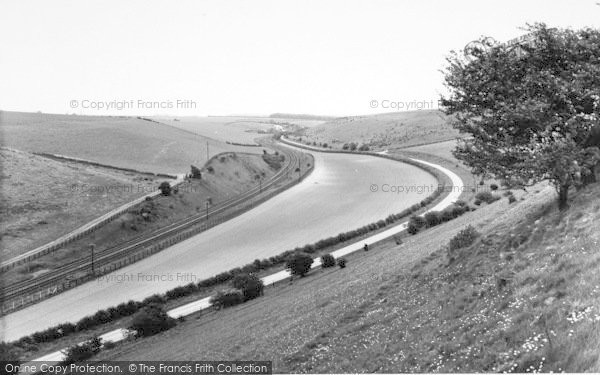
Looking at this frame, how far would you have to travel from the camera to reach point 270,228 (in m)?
77.8

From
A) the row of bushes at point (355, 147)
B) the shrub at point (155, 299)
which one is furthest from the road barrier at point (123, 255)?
the row of bushes at point (355, 147)

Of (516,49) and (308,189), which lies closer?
(516,49)

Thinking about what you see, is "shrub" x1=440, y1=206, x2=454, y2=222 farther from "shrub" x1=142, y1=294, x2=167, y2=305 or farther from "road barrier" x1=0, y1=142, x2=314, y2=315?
"shrub" x1=142, y1=294, x2=167, y2=305

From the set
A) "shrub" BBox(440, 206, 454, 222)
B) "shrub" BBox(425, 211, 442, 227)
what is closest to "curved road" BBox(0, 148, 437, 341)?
"shrub" BBox(425, 211, 442, 227)

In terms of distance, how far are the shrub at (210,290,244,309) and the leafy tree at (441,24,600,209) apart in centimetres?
2869

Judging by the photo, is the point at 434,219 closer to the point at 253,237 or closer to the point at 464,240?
the point at 253,237

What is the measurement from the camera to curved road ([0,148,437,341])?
50.5 metres

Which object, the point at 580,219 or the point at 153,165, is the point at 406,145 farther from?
the point at 580,219

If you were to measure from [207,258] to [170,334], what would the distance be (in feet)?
80.9

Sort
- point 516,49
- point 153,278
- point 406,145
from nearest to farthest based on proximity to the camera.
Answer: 1. point 516,49
2. point 153,278
3. point 406,145

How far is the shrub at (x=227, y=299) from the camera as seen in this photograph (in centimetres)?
4566

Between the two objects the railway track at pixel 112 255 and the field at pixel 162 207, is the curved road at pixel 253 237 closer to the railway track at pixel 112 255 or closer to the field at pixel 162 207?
the railway track at pixel 112 255

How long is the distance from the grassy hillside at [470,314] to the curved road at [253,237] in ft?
90.2

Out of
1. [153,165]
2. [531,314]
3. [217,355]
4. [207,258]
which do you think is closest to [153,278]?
[207,258]
